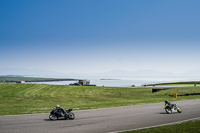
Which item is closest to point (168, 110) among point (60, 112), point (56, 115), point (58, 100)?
point (60, 112)

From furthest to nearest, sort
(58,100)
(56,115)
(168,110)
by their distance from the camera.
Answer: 1. (58,100)
2. (168,110)
3. (56,115)

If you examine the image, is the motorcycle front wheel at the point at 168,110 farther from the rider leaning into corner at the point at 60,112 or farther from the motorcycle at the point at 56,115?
the rider leaning into corner at the point at 60,112

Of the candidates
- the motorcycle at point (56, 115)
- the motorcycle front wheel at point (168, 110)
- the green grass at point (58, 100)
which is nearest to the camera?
the motorcycle at point (56, 115)

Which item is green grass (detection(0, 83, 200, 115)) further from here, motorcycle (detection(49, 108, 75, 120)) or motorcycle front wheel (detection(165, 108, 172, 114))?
motorcycle front wheel (detection(165, 108, 172, 114))

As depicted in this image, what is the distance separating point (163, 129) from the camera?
1213 centimetres

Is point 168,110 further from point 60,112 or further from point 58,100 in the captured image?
point 58,100

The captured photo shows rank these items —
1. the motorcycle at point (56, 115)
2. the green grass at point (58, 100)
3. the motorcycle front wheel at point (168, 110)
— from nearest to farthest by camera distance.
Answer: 1. the motorcycle at point (56, 115)
2. the motorcycle front wheel at point (168, 110)
3. the green grass at point (58, 100)

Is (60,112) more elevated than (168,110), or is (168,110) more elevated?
(60,112)

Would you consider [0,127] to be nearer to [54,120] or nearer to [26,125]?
[26,125]

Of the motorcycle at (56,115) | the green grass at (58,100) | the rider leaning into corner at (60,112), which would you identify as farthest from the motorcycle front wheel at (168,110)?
the rider leaning into corner at (60,112)

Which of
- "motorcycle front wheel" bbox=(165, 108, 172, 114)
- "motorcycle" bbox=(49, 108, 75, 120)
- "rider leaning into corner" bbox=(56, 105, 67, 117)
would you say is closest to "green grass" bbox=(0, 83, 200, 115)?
"motorcycle" bbox=(49, 108, 75, 120)

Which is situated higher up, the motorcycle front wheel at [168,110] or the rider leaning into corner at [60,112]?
the rider leaning into corner at [60,112]

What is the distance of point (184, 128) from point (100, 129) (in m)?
4.96

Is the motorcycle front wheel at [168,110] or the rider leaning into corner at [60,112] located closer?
the rider leaning into corner at [60,112]
